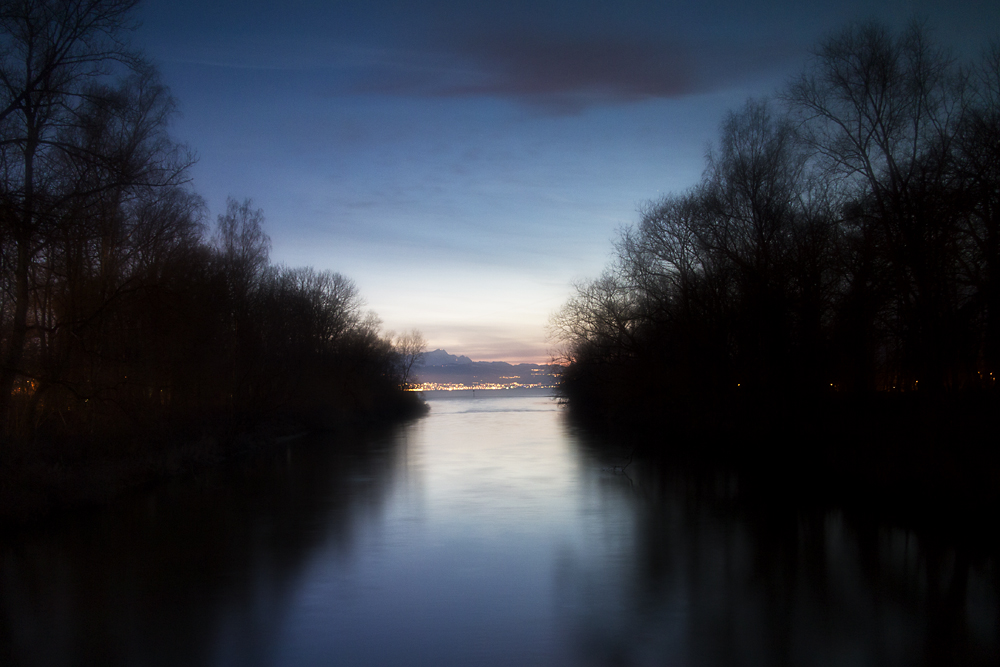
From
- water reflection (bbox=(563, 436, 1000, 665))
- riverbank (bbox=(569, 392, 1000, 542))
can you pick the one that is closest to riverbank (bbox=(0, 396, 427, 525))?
water reflection (bbox=(563, 436, 1000, 665))

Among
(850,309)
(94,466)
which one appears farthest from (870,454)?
(94,466)

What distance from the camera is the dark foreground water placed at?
6.23m

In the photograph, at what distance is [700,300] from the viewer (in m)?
27.5

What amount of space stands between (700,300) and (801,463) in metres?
9.49

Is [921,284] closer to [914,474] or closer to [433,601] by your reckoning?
[914,474]

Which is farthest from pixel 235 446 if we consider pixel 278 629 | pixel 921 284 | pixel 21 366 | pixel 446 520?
pixel 921 284

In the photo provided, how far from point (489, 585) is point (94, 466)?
35.6 ft

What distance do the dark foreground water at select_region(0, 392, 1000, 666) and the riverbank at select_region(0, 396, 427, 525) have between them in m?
0.60

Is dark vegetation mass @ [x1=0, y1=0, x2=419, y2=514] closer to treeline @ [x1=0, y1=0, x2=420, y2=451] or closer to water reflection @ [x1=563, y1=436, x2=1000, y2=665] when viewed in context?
treeline @ [x1=0, y1=0, x2=420, y2=451]

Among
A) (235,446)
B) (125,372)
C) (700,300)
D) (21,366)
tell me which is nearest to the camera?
(21,366)

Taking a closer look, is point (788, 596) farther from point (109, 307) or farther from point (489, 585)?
point (109, 307)

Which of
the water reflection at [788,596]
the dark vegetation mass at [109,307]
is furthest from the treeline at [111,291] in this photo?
the water reflection at [788,596]

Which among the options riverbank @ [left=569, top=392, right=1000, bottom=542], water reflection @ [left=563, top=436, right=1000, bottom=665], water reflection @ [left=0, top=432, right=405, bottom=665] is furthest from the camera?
riverbank @ [left=569, top=392, right=1000, bottom=542]

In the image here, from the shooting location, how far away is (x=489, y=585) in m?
8.32
